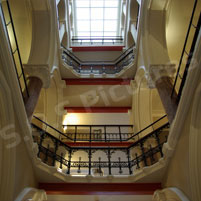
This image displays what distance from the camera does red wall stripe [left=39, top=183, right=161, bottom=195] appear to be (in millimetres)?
4766

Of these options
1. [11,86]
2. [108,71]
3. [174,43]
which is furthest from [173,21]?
[11,86]

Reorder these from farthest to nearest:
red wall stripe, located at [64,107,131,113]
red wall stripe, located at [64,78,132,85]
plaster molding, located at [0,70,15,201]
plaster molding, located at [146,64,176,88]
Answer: red wall stripe, located at [64,107,131,113]
red wall stripe, located at [64,78,132,85]
plaster molding, located at [146,64,176,88]
plaster molding, located at [0,70,15,201]

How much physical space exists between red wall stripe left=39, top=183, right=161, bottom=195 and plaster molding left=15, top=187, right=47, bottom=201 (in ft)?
1.01

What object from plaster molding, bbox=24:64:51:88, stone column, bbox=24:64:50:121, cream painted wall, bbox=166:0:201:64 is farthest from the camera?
cream painted wall, bbox=166:0:201:64

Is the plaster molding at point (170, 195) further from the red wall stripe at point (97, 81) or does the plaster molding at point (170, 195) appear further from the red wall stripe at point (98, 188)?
the red wall stripe at point (97, 81)

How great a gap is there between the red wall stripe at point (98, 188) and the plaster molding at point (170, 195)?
263 millimetres

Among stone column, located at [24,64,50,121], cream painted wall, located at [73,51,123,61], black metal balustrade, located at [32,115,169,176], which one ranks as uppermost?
cream painted wall, located at [73,51,123,61]

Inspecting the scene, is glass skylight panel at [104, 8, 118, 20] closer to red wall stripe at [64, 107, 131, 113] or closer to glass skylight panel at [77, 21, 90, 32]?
glass skylight panel at [77, 21, 90, 32]

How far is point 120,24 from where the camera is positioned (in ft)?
43.6

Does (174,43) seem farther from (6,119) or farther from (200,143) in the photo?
(6,119)

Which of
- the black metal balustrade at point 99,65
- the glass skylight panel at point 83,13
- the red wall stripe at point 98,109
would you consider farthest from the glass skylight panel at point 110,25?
the red wall stripe at point 98,109

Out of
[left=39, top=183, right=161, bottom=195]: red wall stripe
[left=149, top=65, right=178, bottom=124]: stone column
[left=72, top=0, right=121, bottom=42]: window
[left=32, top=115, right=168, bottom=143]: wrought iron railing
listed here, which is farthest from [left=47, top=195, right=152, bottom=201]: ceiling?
[left=72, top=0, right=121, bottom=42]: window

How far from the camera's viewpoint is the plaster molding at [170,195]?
12.3 ft

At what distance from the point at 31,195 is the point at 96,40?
37.6 ft
